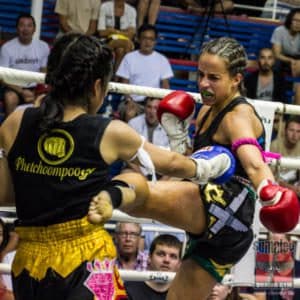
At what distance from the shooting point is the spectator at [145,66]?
7539 millimetres

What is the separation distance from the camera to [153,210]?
11.5ft

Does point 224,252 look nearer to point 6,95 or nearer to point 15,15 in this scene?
point 6,95

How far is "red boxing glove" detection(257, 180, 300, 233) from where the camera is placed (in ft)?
10.3

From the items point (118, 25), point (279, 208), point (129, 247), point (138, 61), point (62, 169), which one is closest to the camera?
point (62, 169)

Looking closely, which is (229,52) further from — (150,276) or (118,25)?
(118,25)

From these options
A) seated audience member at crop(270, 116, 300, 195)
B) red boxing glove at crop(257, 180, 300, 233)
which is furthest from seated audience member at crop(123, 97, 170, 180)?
red boxing glove at crop(257, 180, 300, 233)

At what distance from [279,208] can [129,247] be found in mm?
1956

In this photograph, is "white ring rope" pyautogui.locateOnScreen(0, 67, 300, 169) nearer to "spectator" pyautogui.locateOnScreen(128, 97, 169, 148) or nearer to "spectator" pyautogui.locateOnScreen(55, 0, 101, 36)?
"spectator" pyautogui.locateOnScreen(128, 97, 169, 148)

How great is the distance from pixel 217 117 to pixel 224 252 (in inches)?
20.8

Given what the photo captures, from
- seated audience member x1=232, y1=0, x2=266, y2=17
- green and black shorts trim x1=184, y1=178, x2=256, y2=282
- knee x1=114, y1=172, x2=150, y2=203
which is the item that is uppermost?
seated audience member x1=232, y1=0, x2=266, y2=17

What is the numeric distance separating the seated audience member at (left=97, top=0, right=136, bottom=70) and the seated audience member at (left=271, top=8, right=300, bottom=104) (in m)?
1.37

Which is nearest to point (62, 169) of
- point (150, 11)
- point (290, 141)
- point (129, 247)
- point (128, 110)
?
point (129, 247)

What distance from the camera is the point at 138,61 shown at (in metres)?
7.56

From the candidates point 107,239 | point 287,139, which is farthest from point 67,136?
point 287,139
